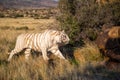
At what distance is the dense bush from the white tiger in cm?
308

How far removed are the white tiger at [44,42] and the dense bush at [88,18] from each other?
308 centimetres

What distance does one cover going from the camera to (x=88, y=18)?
1311 cm

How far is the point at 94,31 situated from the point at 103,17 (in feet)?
2.59

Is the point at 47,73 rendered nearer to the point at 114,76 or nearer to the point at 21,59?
the point at 114,76

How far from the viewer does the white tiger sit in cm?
922

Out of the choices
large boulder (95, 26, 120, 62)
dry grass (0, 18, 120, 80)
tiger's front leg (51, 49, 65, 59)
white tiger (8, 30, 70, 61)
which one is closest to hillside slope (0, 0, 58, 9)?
white tiger (8, 30, 70, 61)

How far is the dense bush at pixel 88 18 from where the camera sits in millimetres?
12781

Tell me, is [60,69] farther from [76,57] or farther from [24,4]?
[24,4]

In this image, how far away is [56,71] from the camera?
26.4 feet

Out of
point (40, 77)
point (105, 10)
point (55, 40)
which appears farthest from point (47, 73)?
point (105, 10)

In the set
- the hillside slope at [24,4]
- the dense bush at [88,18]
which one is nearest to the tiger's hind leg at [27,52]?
the dense bush at [88,18]

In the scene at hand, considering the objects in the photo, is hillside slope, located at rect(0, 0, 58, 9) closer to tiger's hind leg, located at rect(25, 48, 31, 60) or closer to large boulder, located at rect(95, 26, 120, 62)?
tiger's hind leg, located at rect(25, 48, 31, 60)

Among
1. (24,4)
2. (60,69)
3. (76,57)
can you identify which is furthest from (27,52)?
(24,4)

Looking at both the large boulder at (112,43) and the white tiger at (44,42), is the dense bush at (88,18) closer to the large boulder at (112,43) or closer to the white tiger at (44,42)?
the white tiger at (44,42)
